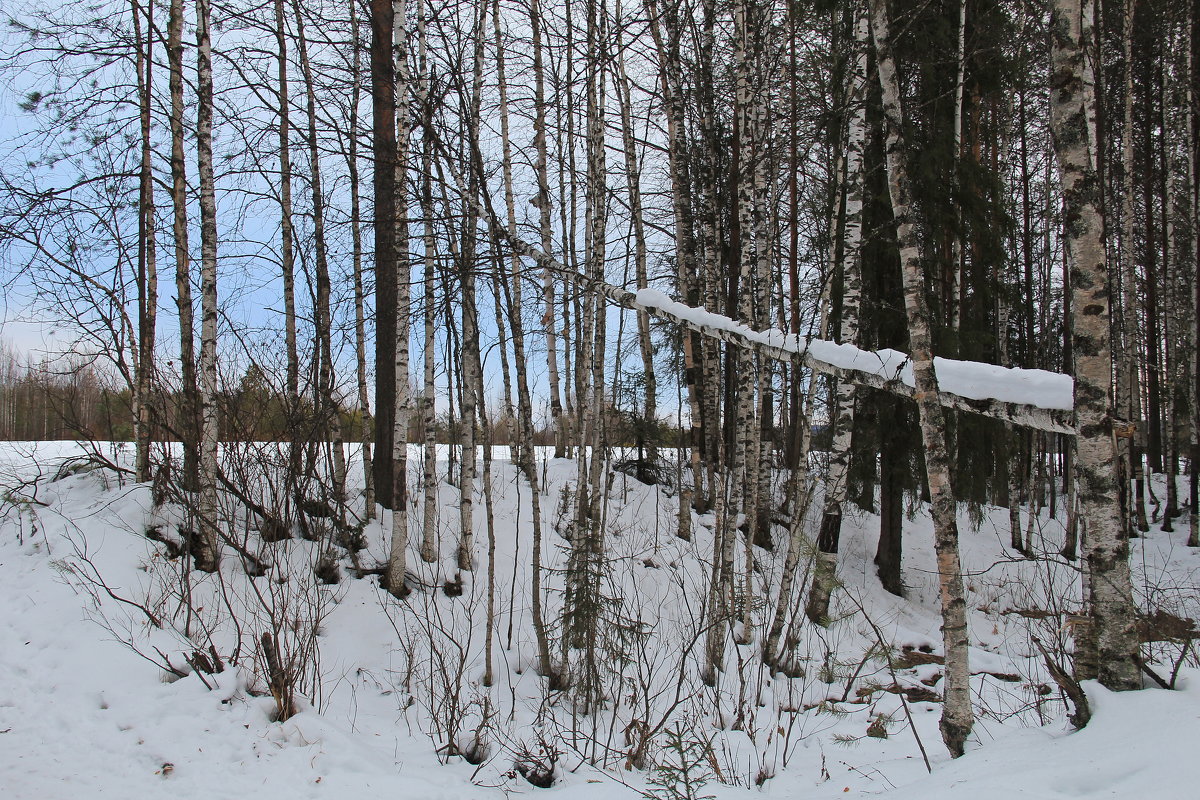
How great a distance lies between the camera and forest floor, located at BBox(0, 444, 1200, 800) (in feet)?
8.42

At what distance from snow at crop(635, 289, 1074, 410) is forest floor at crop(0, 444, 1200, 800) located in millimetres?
1322

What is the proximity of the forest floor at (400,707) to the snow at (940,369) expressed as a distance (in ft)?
4.34

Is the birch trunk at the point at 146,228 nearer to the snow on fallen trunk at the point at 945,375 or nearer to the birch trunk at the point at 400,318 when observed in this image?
the birch trunk at the point at 400,318

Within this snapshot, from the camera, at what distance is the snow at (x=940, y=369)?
2863 millimetres

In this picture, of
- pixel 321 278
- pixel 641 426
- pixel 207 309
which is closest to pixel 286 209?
pixel 321 278

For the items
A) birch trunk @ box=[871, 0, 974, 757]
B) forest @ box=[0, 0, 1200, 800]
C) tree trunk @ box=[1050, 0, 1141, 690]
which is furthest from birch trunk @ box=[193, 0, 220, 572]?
tree trunk @ box=[1050, 0, 1141, 690]

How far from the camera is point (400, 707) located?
4711 millimetres

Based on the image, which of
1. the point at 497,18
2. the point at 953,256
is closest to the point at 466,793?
the point at 497,18

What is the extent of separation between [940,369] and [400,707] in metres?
4.59

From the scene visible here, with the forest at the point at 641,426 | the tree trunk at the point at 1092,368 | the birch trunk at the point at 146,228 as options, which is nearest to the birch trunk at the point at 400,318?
the forest at the point at 641,426

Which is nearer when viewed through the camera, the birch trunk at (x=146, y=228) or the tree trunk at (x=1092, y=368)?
the tree trunk at (x=1092, y=368)

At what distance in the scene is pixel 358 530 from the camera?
6676 millimetres

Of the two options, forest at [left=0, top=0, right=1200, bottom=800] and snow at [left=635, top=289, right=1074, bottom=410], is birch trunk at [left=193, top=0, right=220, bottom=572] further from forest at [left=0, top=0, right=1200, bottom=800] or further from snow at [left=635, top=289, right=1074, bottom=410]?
snow at [left=635, top=289, right=1074, bottom=410]

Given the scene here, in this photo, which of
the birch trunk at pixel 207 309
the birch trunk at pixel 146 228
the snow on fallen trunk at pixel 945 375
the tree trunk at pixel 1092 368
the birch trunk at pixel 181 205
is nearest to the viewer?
the tree trunk at pixel 1092 368
